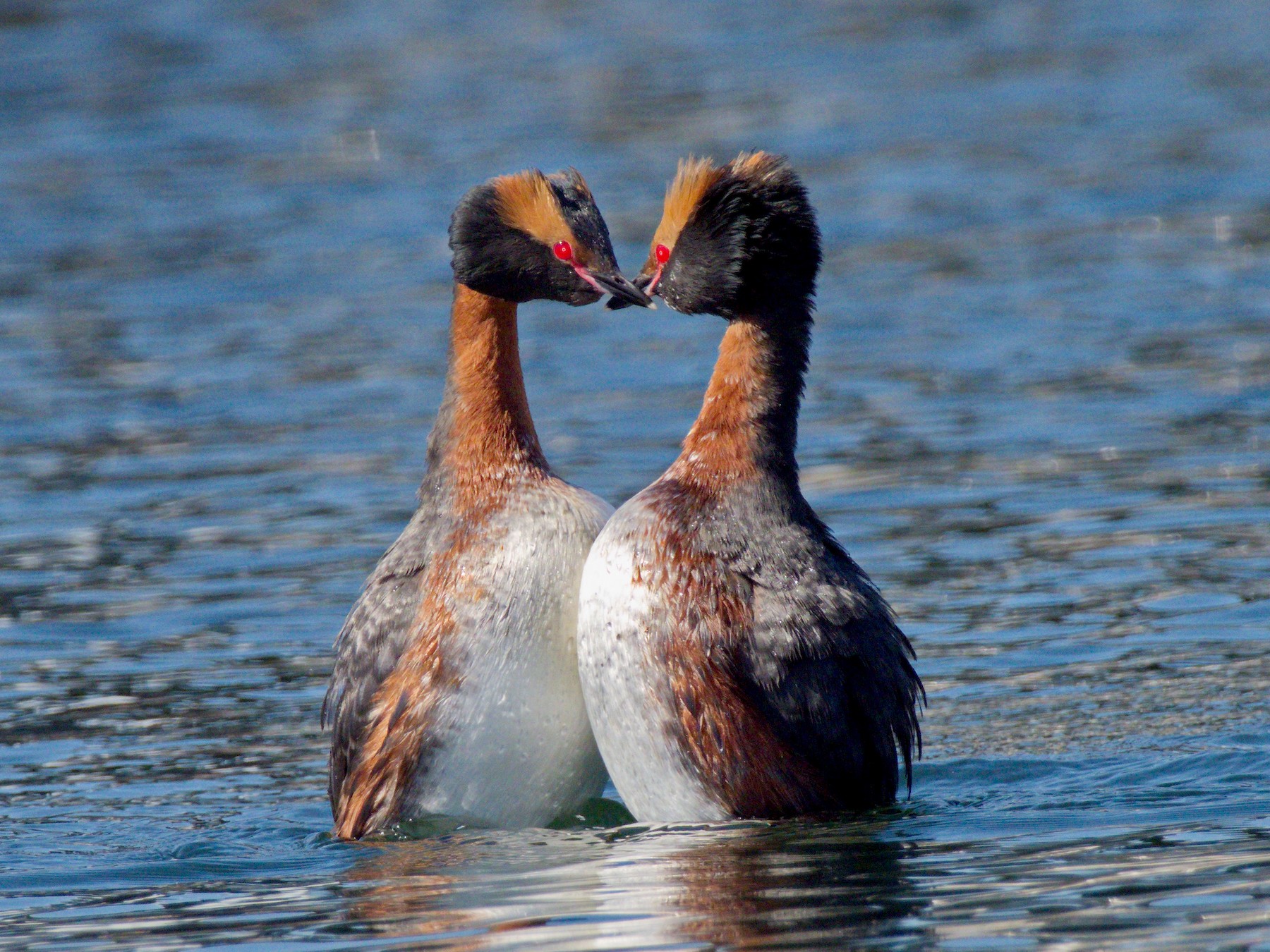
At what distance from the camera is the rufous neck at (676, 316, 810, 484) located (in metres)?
9.10

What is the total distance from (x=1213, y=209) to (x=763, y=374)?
14675mm

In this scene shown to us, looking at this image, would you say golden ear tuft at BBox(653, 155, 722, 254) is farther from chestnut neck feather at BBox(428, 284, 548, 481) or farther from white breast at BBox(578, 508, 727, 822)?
white breast at BBox(578, 508, 727, 822)

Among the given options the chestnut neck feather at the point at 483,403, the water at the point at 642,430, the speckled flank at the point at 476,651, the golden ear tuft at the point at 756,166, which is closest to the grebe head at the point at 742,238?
the golden ear tuft at the point at 756,166

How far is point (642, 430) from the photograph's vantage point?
16.0m

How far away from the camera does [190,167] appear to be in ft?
88.1

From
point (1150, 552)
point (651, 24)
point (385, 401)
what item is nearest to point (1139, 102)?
point (651, 24)

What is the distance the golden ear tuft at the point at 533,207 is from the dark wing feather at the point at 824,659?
1.45m

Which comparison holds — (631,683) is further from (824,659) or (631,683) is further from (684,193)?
(684,193)

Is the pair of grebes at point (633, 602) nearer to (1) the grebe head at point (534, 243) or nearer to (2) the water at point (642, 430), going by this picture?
(1) the grebe head at point (534, 243)

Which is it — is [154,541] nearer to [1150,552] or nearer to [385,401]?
[385,401]

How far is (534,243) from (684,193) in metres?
0.73

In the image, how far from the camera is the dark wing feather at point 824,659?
344 inches

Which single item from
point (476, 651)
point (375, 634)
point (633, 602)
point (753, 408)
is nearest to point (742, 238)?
point (753, 408)

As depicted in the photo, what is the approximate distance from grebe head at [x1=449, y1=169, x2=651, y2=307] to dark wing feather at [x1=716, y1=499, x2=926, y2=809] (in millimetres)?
1234
